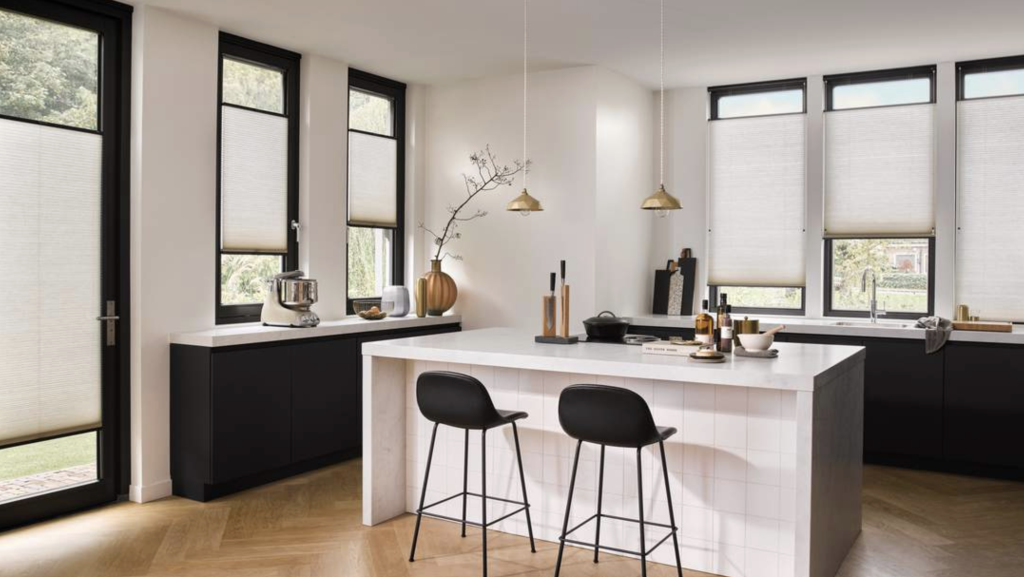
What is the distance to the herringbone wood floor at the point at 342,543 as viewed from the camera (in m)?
3.80

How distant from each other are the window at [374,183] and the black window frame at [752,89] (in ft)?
8.63

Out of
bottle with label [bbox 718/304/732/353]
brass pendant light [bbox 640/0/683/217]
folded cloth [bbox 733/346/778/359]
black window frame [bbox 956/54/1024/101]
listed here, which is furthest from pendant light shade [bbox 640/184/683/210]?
black window frame [bbox 956/54/1024/101]

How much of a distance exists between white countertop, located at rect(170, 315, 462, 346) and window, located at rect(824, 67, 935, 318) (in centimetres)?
323

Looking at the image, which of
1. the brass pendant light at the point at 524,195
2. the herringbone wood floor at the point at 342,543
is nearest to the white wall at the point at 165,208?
the herringbone wood floor at the point at 342,543

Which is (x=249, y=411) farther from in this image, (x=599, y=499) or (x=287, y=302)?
(x=599, y=499)

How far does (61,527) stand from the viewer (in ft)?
14.3

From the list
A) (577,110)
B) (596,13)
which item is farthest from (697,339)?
(577,110)

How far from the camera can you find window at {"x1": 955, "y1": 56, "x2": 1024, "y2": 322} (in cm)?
583

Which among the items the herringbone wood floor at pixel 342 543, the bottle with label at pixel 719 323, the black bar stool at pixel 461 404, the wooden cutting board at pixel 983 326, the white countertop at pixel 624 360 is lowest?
the herringbone wood floor at pixel 342 543

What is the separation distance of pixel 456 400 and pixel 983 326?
12.8ft

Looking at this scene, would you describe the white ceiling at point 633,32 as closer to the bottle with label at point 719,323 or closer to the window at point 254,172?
the window at point 254,172

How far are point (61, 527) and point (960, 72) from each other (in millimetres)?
6617

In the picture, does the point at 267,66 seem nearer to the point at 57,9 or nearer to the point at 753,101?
the point at 57,9

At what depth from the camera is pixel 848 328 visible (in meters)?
5.73
